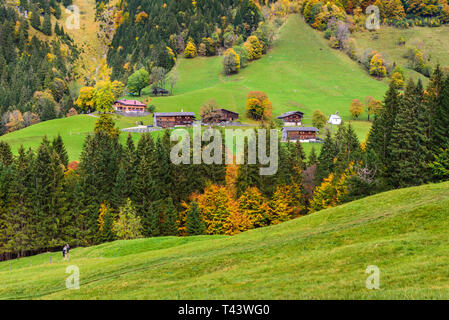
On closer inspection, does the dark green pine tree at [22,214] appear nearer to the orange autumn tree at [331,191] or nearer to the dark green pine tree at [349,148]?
the orange autumn tree at [331,191]

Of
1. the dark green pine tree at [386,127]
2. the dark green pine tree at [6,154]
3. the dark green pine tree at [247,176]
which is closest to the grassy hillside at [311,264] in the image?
the dark green pine tree at [386,127]

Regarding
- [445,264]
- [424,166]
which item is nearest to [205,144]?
[424,166]

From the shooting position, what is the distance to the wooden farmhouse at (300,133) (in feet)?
496

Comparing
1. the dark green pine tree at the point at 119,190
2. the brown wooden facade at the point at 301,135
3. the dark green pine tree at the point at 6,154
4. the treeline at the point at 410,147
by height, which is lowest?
the brown wooden facade at the point at 301,135

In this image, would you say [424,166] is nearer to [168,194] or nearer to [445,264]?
[445,264]

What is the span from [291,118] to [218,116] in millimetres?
34020

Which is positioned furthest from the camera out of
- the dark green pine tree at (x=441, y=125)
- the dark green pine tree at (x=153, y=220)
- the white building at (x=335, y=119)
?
the white building at (x=335, y=119)

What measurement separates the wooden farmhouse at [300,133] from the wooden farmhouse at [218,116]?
28275 mm

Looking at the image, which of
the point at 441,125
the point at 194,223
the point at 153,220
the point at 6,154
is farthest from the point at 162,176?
the point at 441,125

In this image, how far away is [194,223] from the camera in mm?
78750

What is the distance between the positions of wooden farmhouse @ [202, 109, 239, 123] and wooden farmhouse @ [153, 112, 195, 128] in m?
8.31

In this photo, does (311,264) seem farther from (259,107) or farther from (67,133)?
(259,107)

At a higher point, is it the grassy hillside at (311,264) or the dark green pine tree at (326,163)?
the grassy hillside at (311,264)
